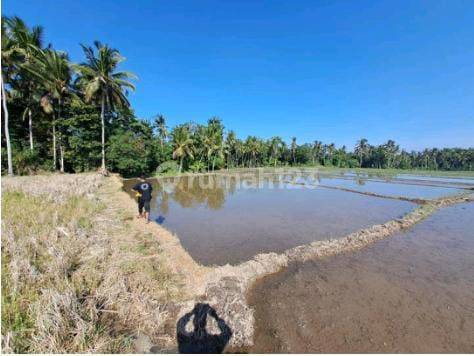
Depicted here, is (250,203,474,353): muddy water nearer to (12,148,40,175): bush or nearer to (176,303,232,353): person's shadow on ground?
(176,303,232,353): person's shadow on ground

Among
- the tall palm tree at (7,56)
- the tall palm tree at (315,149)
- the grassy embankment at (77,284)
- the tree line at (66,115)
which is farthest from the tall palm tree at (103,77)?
the tall palm tree at (315,149)

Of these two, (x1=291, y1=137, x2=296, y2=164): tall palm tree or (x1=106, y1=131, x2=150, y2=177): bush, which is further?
(x1=291, y1=137, x2=296, y2=164): tall palm tree

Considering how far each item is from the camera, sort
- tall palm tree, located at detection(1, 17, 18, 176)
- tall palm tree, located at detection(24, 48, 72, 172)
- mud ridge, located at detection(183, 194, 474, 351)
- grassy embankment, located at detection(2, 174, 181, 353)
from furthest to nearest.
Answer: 1. tall palm tree, located at detection(24, 48, 72, 172)
2. tall palm tree, located at detection(1, 17, 18, 176)
3. mud ridge, located at detection(183, 194, 474, 351)
4. grassy embankment, located at detection(2, 174, 181, 353)

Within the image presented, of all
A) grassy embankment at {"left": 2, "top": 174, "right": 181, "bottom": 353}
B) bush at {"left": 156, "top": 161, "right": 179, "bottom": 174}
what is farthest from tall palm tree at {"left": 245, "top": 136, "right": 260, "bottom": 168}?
grassy embankment at {"left": 2, "top": 174, "right": 181, "bottom": 353}

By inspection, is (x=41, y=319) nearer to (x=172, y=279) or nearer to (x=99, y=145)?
(x=172, y=279)

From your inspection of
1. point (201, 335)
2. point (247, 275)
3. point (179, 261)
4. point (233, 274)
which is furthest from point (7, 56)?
point (201, 335)

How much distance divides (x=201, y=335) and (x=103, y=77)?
24.7 metres

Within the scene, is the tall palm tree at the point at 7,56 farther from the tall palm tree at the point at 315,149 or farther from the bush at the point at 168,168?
the tall palm tree at the point at 315,149

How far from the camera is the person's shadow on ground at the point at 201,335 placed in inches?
115

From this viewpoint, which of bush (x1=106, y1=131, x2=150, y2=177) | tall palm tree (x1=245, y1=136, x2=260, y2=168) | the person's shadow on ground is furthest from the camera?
tall palm tree (x1=245, y1=136, x2=260, y2=168)

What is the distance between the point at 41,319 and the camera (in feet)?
7.93

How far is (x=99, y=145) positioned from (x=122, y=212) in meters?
18.2

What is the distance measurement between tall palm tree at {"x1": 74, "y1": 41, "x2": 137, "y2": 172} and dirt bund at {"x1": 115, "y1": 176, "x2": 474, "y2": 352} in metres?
19.5

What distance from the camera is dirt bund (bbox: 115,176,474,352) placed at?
327 centimetres
